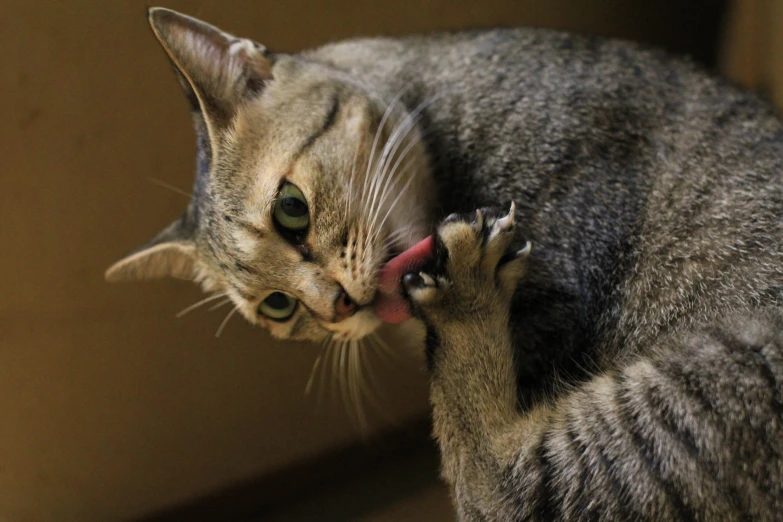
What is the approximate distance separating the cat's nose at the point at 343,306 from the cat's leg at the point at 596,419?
104mm

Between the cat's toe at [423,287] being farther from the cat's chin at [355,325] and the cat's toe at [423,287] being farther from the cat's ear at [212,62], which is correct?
the cat's ear at [212,62]

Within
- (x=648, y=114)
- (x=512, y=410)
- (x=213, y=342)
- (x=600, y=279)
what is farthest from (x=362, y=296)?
(x=213, y=342)

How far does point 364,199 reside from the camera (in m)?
1.09

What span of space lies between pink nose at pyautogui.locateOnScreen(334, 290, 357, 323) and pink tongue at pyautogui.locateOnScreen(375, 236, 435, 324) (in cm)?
5

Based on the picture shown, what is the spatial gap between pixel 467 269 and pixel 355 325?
0.23 meters

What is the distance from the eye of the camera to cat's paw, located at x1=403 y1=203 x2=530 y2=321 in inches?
40.6

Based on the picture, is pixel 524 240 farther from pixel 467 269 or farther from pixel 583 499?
pixel 583 499

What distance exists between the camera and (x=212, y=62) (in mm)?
1094

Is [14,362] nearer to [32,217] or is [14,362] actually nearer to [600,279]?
[32,217]

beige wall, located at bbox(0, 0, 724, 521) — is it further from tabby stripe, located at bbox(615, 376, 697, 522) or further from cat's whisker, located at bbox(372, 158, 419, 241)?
tabby stripe, located at bbox(615, 376, 697, 522)

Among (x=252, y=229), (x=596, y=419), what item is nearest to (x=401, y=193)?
(x=252, y=229)

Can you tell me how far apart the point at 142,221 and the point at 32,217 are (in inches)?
9.1

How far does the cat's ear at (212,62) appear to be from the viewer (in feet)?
3.36

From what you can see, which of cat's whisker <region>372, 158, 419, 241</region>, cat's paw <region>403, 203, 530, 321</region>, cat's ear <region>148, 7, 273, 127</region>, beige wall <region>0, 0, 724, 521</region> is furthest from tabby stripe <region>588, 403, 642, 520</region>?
beige wall <region>0, 0, 724, 521</region>
